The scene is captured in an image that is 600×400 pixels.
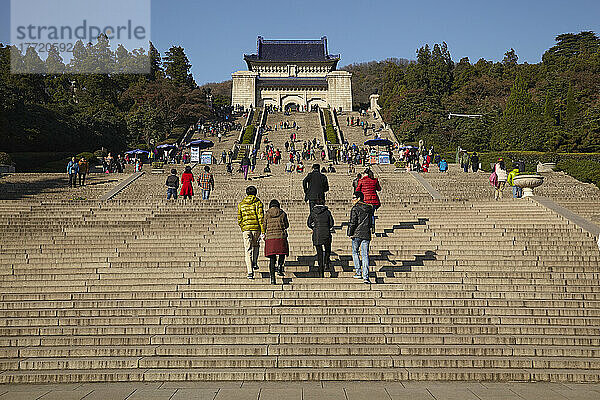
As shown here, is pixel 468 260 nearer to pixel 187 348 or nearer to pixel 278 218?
pixel 278 218

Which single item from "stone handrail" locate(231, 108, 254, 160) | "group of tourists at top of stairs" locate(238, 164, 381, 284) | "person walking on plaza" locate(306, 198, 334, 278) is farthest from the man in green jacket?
"stone handrail" locate(231, 108, 254, 160)

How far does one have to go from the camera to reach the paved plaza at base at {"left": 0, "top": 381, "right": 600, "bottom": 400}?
579 cm

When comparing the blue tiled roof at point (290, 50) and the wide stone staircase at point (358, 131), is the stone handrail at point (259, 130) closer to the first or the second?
the wide stone staircase at point (358, 131)

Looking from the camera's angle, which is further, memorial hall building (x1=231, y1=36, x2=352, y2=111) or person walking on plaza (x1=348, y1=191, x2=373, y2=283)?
memorial hall building (x1=231, y1=36, x2=352, y2=111)

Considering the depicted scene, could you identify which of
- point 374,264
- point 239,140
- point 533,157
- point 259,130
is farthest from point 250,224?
point 259,130

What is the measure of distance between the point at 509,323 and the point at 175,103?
50.2 m

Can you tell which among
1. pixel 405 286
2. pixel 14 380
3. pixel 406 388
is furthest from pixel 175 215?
pixel 406 388

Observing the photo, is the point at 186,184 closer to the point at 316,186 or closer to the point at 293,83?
the point at 316,186

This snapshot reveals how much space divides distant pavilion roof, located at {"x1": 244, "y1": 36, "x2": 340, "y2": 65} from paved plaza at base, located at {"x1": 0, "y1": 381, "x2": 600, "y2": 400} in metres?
76.0

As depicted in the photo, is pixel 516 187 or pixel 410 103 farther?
pixel 410 103

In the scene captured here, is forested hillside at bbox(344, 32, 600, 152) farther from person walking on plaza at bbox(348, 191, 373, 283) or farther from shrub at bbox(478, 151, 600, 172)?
person walking on plaza at bbox(348, 191, 373, 283)

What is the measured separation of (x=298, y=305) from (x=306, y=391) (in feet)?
8.73

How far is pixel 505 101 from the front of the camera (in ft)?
196

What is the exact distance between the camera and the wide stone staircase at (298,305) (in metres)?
6.86
